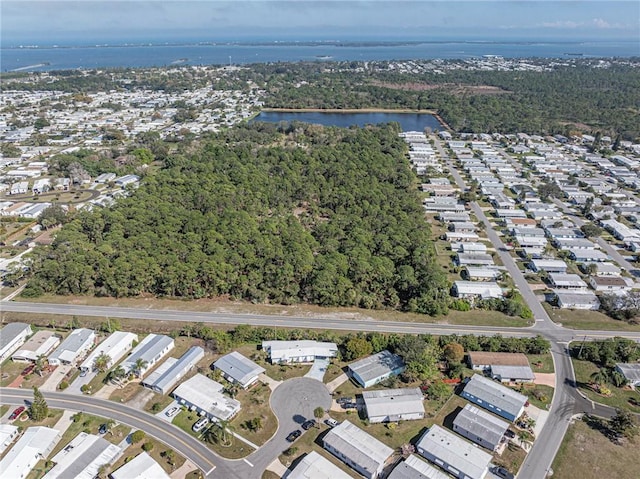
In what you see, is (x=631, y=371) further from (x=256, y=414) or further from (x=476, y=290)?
(x=256, y=414)

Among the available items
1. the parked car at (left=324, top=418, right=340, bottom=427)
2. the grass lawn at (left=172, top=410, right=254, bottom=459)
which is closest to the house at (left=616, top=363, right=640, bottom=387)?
the parked car at (left=324, top=418, right=340, bottom=427)

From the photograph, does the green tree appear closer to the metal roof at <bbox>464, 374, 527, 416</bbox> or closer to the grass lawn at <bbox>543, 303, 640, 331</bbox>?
the metal roof at <bbox>464, 374, 527, 416</bbox>

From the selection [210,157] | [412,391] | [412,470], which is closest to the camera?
[412,470]

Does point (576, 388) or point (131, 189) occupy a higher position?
point (131, 189)

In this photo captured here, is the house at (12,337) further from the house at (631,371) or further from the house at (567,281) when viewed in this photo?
the house at (567,281)

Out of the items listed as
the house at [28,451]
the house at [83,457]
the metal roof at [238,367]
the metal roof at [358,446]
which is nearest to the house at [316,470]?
the metal roof at [358,446]

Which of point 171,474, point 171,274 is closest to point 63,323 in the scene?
point 171,274

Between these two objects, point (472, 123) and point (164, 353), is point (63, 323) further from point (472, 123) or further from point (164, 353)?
point (472, 123)
